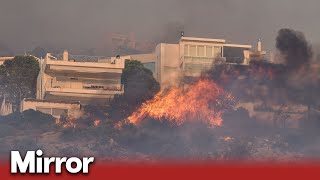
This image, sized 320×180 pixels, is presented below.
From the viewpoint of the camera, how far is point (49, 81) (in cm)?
14438

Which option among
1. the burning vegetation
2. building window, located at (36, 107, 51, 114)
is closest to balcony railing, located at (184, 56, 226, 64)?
the burning vegetation

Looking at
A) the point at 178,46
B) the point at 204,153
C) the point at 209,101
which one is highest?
the point at 178,46

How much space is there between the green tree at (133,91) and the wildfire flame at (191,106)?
194cm

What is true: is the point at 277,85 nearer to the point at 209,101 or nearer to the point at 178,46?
the point at 209,101

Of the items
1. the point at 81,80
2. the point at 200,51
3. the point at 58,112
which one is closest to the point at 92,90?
the point at 81,80

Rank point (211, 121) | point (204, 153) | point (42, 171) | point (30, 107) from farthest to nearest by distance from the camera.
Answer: point (30, 107) → point (211, 121) → point (204, 153) → point (42, 171)

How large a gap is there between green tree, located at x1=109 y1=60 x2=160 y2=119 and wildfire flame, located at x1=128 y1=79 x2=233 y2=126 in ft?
6.38

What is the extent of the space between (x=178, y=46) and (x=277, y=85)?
34.7 meters

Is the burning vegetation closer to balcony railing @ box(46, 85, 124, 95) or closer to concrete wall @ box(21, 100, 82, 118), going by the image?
concrete wall @ box(21, 100, 82, 118)

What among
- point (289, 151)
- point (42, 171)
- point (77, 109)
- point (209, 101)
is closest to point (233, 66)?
point (209, 101)

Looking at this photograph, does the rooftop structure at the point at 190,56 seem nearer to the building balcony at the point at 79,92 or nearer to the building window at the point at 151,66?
the building window at the point at 151,66

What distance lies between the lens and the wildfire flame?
412 feet

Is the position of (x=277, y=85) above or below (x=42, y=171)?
above

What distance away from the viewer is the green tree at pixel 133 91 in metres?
132
